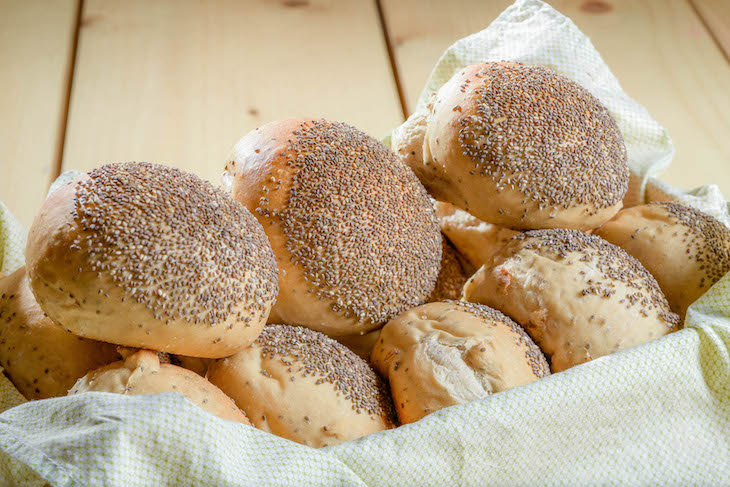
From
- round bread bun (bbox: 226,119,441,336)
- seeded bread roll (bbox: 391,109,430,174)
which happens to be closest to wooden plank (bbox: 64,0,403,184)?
seeded bread roll (bbox: 391,109,430,174)

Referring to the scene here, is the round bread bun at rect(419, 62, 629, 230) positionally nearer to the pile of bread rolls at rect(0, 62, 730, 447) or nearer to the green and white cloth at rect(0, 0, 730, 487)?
the pile of bread rolls at rect(0, 62, 730, 447)

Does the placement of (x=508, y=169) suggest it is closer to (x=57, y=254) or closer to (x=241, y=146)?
(x=241, y=146)

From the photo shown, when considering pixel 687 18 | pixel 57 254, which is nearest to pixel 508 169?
pixel 57 254

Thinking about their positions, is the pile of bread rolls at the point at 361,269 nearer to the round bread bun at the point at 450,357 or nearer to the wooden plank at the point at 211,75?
the round bread bun at the point at 450,357

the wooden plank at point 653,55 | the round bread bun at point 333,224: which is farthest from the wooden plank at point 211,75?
the round bread bun at point 333,224

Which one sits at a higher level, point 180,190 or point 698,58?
point 180,190

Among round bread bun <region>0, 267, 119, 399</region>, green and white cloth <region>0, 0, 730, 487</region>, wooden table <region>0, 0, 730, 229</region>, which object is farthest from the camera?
wooden table <region>0, 0, 730, 229</region>
